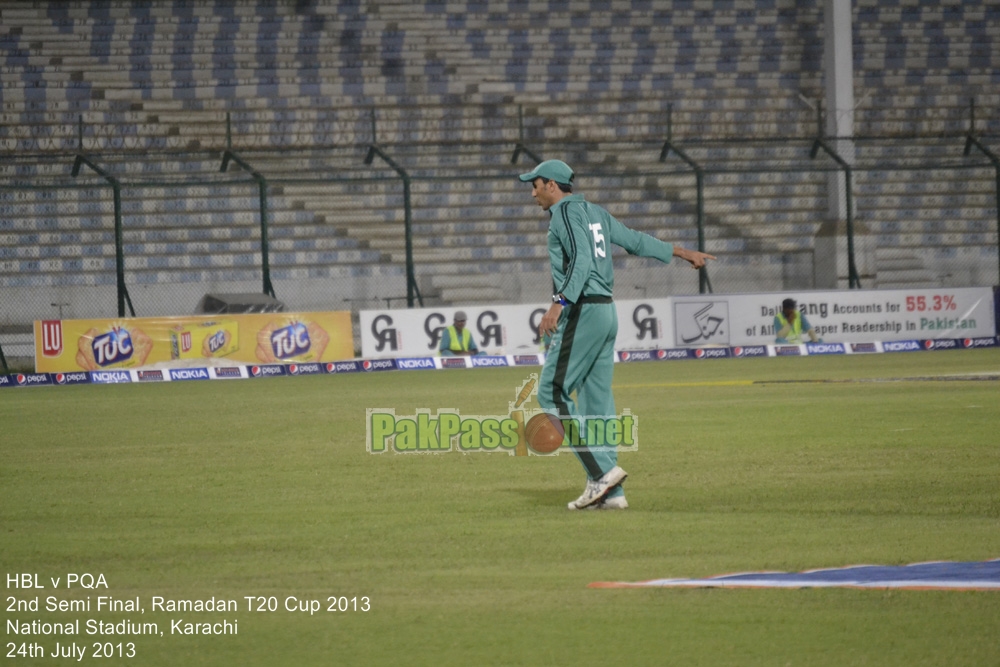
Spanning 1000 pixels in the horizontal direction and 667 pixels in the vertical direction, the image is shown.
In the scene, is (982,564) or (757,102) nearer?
(982,564)

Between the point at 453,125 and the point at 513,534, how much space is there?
1153 inches

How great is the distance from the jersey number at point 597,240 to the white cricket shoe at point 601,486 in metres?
1.32

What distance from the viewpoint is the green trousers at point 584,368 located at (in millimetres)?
8477

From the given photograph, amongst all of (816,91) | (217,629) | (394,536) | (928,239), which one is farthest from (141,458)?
(816,91)

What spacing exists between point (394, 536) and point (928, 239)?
30105mm

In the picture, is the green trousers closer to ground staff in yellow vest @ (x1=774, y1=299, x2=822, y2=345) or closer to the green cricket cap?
the green cricket cap

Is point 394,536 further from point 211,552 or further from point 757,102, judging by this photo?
point 757,102

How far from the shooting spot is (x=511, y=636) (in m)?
5.45

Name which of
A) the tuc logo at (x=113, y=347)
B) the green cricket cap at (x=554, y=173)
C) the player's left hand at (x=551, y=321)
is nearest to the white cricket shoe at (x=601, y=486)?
the player's left hand at (x=551, y=321)

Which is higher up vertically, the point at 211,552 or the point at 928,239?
the point at 928,239

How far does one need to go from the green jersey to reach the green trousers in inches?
5.6

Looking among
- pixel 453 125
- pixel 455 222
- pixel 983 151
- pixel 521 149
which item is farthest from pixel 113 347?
pixel 983 151

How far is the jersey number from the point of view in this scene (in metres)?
8.50

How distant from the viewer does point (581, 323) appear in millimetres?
8492
